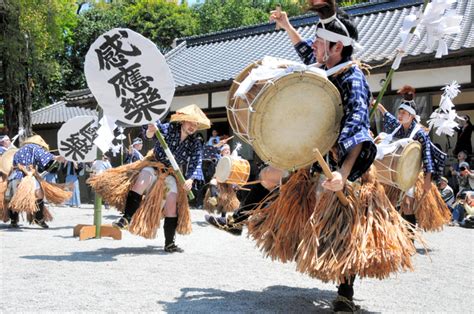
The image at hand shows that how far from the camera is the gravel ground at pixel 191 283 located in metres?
3.02

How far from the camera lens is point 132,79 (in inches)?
187

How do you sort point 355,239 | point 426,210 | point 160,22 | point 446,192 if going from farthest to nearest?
point 160,22, point 446,192, point 426,210, point 355,239

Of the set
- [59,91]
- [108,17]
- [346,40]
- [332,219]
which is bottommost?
[332,219]

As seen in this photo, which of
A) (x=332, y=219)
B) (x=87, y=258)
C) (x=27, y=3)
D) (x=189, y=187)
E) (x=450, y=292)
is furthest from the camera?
(x=27, y=3)

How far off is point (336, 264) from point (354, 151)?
565mm

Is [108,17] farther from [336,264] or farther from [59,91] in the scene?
[336,264]

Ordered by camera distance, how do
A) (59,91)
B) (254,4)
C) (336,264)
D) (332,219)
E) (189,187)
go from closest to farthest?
(336,264) < (332,219) < (189,187) < (59,91) < (254,4)

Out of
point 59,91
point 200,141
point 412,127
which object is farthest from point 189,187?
point 59,91

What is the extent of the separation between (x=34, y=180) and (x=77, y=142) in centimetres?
81

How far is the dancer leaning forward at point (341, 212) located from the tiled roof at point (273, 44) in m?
6.44

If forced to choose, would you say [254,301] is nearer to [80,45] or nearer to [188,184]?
[188,184]

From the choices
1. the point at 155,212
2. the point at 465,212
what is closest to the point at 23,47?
the point at 155,212

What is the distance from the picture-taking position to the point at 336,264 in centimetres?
263

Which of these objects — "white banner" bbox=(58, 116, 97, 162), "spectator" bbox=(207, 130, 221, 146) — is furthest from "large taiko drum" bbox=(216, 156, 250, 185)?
"spectator" bbox=(207, 130, 221, 146)
